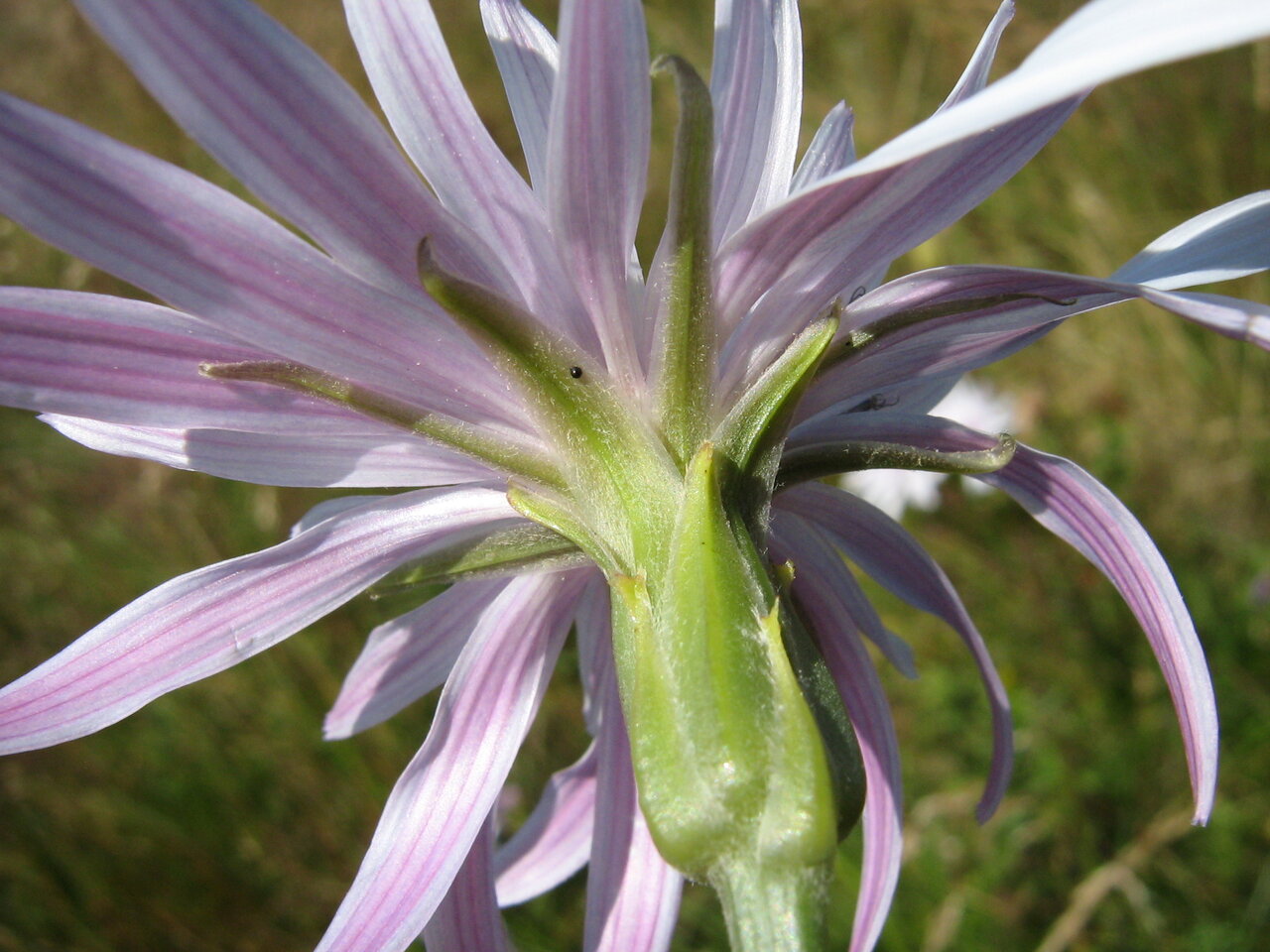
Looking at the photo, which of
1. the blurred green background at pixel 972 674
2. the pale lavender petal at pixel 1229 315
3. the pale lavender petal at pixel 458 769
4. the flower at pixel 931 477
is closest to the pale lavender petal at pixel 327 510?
the pale lavender petal at pixel 458 769

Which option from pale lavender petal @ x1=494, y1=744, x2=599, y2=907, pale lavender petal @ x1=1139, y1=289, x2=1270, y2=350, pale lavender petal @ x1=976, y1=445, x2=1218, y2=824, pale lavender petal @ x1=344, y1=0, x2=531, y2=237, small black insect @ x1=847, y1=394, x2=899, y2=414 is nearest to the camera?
pale lavender petal @ x1=1139, y1=289, x2=1270, y2=350

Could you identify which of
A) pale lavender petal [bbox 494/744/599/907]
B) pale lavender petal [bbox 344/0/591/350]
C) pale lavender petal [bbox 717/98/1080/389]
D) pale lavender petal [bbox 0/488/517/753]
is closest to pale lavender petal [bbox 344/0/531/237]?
pale lavender petal [bbox 344/0/591/350]

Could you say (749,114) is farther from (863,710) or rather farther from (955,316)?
(863,710)

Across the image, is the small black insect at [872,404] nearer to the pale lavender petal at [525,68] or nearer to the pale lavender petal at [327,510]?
the pale lavender petal at [525,68]

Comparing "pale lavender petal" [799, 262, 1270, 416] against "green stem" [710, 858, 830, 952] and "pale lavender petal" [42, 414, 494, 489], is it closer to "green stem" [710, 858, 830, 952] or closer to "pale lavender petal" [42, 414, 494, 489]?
"pale lavender petal" [42, 414, 494, 489]

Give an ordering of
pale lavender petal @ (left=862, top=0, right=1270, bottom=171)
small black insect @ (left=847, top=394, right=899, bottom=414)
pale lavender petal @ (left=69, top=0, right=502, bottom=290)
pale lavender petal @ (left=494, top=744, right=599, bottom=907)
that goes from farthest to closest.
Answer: pale lavender petal @ (left=494, top=744, right=599, bottom=907) < small black insect @ (left=847, top=394, right=899, bottom=414) < pale lavender petal @ (left=69, top=0, right=502, bottom=290) < pale lavender petal @ (left=862, top=0, right=1270, bottom=171)

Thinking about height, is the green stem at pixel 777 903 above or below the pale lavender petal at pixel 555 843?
below
